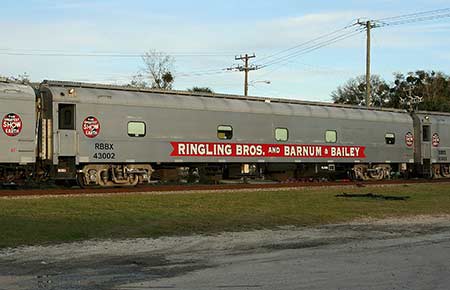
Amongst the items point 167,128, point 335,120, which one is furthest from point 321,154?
point 167,128

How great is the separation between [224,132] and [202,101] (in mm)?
1604

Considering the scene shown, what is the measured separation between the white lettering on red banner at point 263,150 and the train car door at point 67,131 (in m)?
4.11

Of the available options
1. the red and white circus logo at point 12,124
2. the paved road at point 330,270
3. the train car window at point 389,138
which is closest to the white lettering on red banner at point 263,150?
the train car window at point 389,138

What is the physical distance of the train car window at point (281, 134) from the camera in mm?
27558

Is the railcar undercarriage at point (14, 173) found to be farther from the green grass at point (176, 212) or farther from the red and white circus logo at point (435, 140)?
the red and white circus logo at point (435, 140)

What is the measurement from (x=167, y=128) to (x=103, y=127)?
9.08 ft

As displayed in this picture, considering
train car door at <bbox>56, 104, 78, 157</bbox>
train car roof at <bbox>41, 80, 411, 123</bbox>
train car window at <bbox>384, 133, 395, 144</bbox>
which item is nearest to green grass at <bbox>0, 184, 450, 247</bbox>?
train car door at <bbox>56, 104, 78, 157</bbox>

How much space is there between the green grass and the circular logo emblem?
344 cm

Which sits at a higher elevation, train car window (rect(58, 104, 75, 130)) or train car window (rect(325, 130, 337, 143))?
train car window (rect(58, 104, 75, 130))

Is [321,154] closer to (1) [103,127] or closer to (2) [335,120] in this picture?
(2) [335,120]

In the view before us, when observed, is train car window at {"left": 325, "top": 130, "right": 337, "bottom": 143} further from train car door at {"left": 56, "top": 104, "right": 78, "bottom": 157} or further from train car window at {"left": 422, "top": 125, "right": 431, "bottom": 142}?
train car door at {"left": 56, "top": 104, "right": 78, "bottom": 157}

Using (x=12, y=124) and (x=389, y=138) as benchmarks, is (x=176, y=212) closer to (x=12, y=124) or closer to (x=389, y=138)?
(x=12, y=124)

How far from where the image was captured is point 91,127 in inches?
859

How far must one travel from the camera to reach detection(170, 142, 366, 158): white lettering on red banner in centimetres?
A: 2447
